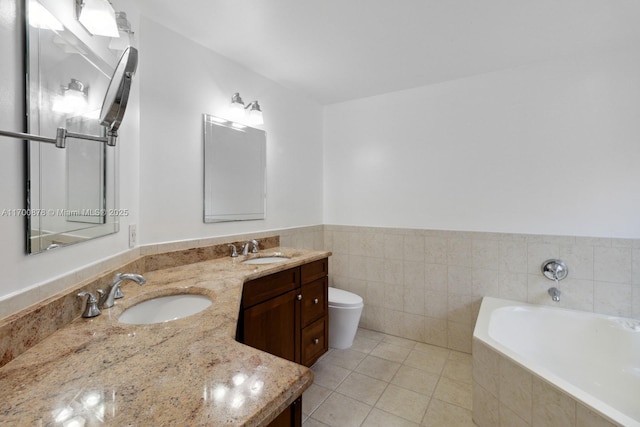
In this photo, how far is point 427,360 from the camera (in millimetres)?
2330

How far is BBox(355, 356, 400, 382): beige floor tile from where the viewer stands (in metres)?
2.12

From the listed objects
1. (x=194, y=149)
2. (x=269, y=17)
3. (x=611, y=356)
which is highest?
(x=269, y=17)

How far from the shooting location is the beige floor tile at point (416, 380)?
1968mm

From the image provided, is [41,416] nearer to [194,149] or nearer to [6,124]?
[6,124]

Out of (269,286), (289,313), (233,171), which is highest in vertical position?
(233,171)

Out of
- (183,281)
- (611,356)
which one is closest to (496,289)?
(611,356)

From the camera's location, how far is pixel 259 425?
522mm

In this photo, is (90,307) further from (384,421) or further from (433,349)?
(433,349)

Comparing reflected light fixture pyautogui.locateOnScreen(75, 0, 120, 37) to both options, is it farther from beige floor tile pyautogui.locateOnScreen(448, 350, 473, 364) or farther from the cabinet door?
beige floor tile pyautogui.locateOnScreen(448, 350, 473, 364)

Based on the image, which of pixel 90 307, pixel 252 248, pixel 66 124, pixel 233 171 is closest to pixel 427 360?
pixel 252 248

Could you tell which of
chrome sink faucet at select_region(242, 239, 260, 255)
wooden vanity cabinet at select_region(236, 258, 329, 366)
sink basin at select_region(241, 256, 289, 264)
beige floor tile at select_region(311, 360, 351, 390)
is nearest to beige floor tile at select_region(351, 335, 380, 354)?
beige floor tile at select_region(311, 360, 351, 390)

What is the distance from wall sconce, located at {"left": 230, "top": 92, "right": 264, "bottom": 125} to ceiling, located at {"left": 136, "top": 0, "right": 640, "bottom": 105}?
0.33 metres

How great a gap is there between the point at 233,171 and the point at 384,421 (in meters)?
1.94

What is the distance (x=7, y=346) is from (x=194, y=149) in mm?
1423
